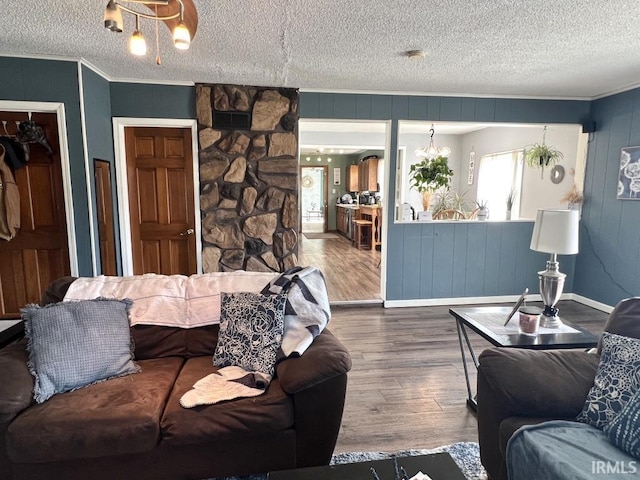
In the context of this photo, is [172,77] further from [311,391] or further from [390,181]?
[311,391]

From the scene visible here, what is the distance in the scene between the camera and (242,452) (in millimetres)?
1724

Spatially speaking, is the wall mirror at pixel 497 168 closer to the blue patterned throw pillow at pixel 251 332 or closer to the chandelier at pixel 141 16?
the blue patterned throw pillow at pixel 251 332

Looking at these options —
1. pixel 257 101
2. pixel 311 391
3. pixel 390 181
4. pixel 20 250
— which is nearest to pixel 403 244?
pixel 390 181

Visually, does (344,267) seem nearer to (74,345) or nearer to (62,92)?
(62,92)

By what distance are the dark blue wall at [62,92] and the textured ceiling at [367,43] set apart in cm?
12

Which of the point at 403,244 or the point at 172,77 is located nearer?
the point at 172,77

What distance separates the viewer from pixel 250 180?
414 cm

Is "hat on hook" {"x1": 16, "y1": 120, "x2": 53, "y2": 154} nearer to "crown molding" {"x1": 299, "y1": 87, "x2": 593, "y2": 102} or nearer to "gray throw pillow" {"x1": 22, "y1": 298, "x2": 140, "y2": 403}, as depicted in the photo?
"gray throw pillow" {"x1": 22, "y1": 298, "x2": 140, "y2": 403}

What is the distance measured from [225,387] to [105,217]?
2.68m

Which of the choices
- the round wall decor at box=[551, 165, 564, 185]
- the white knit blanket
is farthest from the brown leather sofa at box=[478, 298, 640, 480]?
the round wall decor at box=[551, 165, 564, 185]

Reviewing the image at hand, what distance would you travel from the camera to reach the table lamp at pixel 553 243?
2.27m

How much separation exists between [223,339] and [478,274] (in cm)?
353

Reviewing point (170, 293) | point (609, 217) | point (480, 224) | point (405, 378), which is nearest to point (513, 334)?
point (405, 378)

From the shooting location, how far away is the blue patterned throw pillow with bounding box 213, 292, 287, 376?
1995mm
